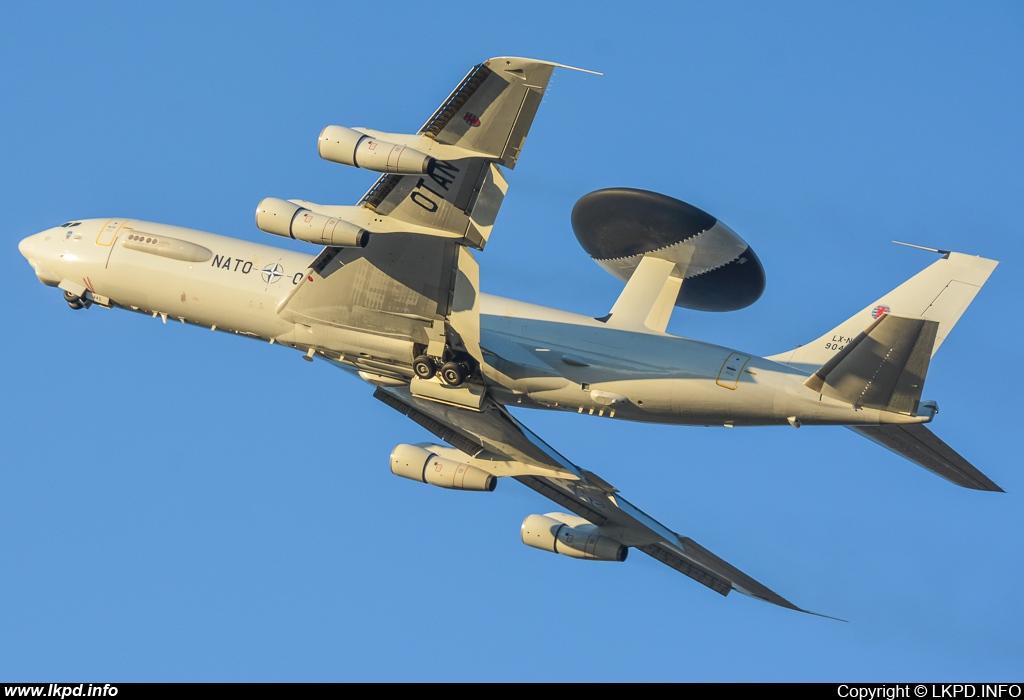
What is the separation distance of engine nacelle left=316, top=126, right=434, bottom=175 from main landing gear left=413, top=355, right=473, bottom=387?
22.5ft

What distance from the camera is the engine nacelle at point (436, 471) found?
3712 centimetres

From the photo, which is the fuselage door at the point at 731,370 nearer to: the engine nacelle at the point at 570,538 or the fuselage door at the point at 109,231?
the engine nacelle at the point at 570,538

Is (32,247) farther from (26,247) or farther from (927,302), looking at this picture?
(927,302)

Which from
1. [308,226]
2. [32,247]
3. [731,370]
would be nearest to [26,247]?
[32,247]

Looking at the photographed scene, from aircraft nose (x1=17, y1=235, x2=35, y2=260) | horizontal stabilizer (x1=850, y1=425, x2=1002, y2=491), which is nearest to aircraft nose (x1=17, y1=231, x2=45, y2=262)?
aircraft nose (x1=17, y1=235, x2=35, y2=260)

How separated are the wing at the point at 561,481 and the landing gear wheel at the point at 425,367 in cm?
92

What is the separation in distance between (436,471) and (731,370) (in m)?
10.5

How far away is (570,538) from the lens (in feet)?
133

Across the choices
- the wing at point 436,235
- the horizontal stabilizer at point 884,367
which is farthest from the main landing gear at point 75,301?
the horizontal stabilizer at point 884,367

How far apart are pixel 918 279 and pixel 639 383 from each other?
800cm

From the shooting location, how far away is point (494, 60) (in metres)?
27.0

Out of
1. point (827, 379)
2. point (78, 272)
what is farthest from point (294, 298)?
point (827, 379)

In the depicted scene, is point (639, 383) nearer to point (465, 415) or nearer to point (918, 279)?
point (465, 415)

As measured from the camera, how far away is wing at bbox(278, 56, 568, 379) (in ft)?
89.6
